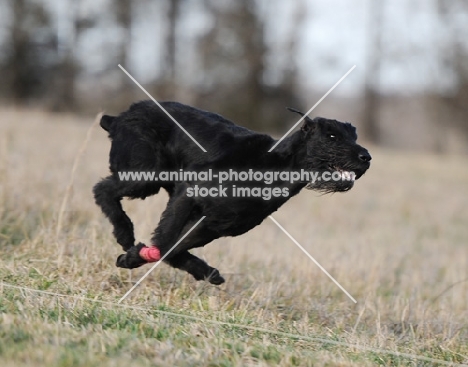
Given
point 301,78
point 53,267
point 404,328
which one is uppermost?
point 301,78

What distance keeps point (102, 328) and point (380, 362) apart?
1693mm

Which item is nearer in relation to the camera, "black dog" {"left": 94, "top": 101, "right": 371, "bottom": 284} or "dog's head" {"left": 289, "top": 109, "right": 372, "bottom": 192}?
"dog's head" {"left": 289, "top": 109, "right": 372, "bottom": 192}

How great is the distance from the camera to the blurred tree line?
97.1 ft

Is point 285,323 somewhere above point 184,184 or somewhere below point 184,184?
below

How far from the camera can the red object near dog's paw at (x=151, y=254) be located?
460 cm

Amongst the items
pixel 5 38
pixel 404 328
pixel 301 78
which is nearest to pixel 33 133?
pixel 404 328

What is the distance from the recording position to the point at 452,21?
3073cm

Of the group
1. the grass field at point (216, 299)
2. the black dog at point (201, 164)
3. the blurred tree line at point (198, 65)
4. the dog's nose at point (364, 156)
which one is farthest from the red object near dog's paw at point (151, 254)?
the blurred tree line at point (198, 65)

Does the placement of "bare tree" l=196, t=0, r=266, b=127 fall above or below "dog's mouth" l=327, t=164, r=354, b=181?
above

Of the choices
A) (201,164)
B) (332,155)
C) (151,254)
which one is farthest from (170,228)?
(332,155)

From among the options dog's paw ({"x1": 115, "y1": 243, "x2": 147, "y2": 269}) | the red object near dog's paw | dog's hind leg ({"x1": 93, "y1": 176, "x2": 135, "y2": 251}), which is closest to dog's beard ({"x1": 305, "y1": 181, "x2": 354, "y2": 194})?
the red object near dog's paw

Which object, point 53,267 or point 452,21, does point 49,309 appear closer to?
point 53,267

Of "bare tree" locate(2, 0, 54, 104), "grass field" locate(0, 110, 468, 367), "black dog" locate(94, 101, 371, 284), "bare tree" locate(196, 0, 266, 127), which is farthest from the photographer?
"bare tree" locate(196, 0, 266, 127)

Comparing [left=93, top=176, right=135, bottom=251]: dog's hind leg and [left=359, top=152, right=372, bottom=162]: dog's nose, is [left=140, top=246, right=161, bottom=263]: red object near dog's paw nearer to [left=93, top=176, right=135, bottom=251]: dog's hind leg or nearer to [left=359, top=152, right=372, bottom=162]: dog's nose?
[left=93, top=176, right=135, bottom=251]: dog's hind leg
